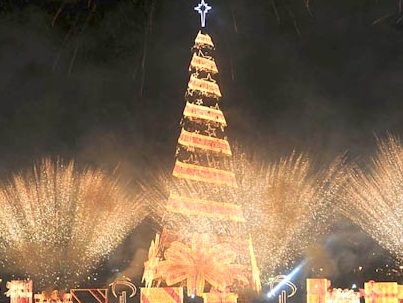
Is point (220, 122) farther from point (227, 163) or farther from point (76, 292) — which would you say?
point (76, 292)

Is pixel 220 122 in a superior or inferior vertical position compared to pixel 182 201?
superior

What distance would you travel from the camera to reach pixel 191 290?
2116 cm

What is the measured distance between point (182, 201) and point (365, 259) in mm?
12327

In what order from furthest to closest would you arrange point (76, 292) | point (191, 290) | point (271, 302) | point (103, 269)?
point (103, 269), point (191, 290), point (271, 302), point (76, 292)

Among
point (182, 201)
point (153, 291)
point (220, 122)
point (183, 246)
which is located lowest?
point (153, 291)

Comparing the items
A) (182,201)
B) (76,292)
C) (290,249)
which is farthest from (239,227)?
(76,292)

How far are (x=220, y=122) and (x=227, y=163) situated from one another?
4.40ft

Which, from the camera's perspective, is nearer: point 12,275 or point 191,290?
point 191,290

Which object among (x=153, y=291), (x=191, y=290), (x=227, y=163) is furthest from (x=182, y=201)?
(x=153, y=291)

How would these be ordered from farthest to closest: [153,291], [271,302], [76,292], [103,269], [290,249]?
1. [103,269]
2. [290,249]
3. [271,302]
4. [76,292]
5. [153,291]

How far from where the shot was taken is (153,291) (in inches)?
551

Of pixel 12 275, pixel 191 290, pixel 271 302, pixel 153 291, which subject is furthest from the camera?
pixel 12 275

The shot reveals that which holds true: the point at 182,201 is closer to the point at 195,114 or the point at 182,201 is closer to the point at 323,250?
the point at 195,114

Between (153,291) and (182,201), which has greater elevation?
(182,201)
